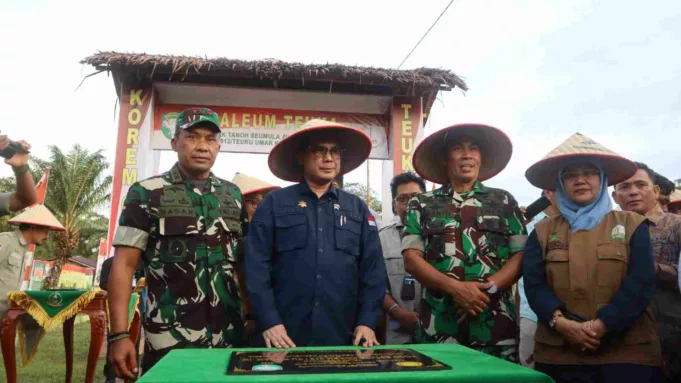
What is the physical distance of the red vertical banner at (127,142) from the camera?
6520mm

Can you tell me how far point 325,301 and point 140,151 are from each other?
535cm

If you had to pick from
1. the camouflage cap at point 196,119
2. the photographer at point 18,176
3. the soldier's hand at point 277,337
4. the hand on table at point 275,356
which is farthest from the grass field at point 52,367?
the hand on table at point 275,356

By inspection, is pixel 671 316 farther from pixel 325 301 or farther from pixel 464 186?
pixel 325 301

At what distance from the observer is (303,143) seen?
2.66 m

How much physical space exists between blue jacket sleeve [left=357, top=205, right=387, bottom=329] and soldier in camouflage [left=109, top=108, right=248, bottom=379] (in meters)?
0.61

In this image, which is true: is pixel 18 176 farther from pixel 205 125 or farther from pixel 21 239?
pixel 21 239

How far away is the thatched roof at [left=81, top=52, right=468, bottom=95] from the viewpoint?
6.40 metres

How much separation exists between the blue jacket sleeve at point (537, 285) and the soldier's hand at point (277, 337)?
3.70ft

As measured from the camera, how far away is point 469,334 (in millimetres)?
2379

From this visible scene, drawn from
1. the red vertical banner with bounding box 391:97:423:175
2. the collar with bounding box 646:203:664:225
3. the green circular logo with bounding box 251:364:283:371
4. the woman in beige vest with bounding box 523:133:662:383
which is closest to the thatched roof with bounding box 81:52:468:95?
the red vertical banner with bounding box 391:97:423:175

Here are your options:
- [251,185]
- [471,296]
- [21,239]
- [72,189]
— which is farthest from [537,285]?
[72,189]

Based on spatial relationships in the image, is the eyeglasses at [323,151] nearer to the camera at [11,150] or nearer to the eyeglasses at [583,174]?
the eyeglasses at [583,174]

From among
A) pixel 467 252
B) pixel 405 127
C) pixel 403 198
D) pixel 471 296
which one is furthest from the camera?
pixel 405 127

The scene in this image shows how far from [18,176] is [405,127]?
17.3ft
